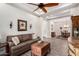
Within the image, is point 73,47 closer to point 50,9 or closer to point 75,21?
point 75,21

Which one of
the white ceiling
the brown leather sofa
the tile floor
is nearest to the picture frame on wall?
the brown leather sofa

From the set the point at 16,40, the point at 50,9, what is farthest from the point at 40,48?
the point at 50,9

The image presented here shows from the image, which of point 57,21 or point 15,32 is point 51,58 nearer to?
point 57,21

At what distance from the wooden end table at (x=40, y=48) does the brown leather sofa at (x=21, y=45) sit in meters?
0.10

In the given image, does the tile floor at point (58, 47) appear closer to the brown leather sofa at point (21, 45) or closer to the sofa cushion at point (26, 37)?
the brown leather sofa at point (21, 45)

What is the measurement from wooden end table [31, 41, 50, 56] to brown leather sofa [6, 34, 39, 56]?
105 mm

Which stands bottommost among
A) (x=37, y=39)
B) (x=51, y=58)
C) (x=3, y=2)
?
(x=51, y=58)

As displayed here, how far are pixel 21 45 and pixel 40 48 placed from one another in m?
0.42

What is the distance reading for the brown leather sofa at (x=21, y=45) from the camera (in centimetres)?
182

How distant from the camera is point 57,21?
78.9 inches

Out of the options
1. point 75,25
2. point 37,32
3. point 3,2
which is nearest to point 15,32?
point 37,32

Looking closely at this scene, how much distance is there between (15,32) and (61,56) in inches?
43.0

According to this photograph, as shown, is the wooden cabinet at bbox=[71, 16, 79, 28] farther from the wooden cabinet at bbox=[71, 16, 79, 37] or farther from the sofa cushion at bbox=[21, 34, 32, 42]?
the sofa cushion at bbox=[21, 34, 32, 42]

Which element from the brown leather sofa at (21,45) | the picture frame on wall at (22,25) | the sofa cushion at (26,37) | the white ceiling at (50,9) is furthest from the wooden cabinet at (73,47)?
the picture frame on wall at (22,25)
